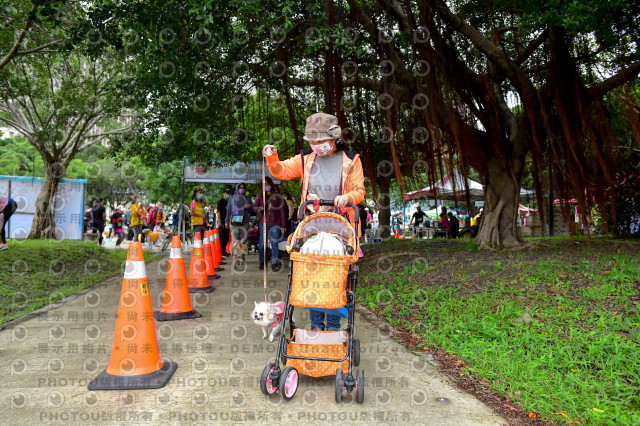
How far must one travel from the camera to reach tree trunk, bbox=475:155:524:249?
28.1ft

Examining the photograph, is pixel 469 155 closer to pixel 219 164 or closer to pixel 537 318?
pixel 537 318

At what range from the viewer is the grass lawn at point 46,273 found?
5.88 meters

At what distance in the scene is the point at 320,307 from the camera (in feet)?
9.52

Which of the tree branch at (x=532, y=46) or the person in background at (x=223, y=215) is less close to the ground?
the tree branch at (x=532, y=46)

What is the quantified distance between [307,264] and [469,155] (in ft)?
20.4

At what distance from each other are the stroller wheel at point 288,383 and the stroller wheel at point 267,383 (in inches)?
3.4

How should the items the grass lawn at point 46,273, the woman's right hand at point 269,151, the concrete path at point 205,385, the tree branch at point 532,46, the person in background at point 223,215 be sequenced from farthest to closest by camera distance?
the person in background at point 223,215, the tree branch at point 532,46, the grass lawn at point 46,273, the woman's right hand at point 269,151, the concrete path at point 205,385

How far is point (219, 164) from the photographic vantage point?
1265cm

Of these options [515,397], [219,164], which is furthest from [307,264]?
[219,164]

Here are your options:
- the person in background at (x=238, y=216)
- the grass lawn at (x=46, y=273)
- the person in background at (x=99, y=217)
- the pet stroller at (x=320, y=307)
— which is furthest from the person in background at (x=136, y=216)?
the pet stroller at (x=320, y=307)

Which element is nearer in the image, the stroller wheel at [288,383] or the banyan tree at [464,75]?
the stroller wheel at [288,383]

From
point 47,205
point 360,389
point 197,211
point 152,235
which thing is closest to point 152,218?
point 152,235

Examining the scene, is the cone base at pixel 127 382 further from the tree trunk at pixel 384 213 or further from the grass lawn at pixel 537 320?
the tree trunk at pixel 384 213

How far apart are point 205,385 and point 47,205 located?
1475cm
